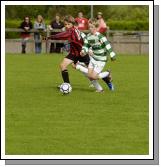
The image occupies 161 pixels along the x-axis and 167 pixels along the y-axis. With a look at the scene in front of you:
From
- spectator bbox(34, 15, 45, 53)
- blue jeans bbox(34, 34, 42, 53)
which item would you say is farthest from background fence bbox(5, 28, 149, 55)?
spectator bbox(34, 15, 45, 53)

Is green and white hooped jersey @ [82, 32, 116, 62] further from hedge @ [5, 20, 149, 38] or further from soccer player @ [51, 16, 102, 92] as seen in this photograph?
hedge @ [5, 20, 149, 38]

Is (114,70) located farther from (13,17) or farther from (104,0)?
(13,17)

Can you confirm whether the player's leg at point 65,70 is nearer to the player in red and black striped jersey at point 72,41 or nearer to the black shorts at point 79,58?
the player in red and black striped jersey at point 72,41

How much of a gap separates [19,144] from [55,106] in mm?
3973

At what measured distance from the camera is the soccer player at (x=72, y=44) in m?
18.4

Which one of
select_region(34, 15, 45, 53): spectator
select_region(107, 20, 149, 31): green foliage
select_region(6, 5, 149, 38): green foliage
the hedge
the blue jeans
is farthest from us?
select_region(107, 20, 149, 31): green foliage

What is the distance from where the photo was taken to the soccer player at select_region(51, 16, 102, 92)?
60.3 feet

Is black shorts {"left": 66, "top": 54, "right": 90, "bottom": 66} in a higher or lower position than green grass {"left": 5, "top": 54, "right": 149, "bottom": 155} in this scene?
higher

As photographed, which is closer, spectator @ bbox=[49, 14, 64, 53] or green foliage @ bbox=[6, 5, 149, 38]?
spectator @ bbox=[49, 14, 64, 53]

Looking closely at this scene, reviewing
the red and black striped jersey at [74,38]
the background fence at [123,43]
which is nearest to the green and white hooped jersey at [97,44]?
the red and black striped jersey at [74,38]

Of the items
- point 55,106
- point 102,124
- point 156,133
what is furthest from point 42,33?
point 156,133

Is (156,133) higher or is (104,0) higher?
(104,0)

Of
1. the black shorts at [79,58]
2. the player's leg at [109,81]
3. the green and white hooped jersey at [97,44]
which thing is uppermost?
the green and white hooped jersey at [97,44]

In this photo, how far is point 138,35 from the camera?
130 ft
